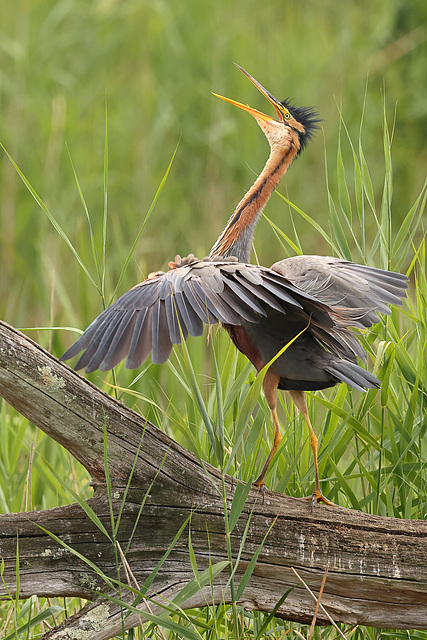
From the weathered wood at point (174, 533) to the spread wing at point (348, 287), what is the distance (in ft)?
1.69

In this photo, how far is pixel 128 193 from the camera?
17.3 ft

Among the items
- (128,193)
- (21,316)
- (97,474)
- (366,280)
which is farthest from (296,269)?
(128,193)

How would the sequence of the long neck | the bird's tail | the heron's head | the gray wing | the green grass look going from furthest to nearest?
1. the green grass
2. the heron's head
3. the long neck
4. the bird's tail
5. the gray wing

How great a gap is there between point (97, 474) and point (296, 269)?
0.86m

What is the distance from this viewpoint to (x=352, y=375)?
204 cm

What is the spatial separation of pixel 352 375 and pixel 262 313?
38 cm

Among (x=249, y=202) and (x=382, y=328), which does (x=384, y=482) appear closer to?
(x=382, y=328)

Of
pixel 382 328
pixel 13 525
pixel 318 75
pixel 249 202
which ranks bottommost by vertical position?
pixel 13 525

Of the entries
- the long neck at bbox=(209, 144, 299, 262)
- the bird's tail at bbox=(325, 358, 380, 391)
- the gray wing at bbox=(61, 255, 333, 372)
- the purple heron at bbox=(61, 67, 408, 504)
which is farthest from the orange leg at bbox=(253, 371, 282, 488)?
the long neck at bbox=(209, 144, 299, 262)

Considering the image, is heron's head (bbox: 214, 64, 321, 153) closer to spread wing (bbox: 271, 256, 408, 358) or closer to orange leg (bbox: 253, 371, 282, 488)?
spread wing (bbox: 271, 256, 408, 358)

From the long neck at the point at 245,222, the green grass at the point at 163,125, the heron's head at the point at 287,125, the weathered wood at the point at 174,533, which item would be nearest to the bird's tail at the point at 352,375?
the weathered wood at the point at 174,533

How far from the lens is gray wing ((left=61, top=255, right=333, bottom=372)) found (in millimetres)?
1734

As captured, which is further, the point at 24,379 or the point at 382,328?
the point at 382,328

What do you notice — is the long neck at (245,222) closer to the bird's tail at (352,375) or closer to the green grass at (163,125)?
the bird's tail at (352,375)
